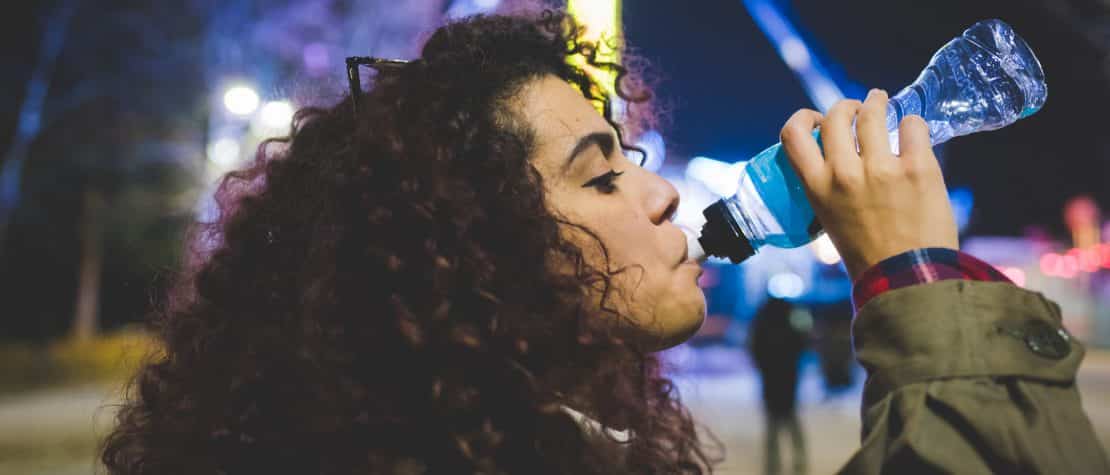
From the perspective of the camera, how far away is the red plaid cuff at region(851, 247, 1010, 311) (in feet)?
3.72

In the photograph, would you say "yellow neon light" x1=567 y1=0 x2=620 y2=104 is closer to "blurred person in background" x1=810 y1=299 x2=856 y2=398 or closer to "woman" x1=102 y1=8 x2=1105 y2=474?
"woman" x1=102 y1=8 x2=1105 y2=474

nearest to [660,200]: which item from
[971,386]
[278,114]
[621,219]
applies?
[621,219]

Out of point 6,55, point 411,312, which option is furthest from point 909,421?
point 6,55

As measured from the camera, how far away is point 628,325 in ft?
5.29

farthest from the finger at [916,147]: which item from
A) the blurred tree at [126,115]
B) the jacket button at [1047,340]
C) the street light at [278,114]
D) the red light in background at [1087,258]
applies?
the red light in background at [1087,258]

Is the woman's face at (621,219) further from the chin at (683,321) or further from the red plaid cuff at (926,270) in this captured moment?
the red plaid cuff at (926,270)

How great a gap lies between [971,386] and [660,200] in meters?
0.80

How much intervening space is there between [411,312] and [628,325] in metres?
0.49

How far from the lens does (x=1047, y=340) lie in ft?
3.52

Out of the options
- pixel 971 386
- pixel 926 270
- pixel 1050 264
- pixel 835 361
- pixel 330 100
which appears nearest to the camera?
pixel 971 386

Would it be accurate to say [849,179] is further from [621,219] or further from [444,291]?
[444,291]

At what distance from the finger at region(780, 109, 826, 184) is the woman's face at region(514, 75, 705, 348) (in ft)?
1.28

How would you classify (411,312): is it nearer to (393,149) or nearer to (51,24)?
(393,149)

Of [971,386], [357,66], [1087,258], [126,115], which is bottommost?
[1087,258]
